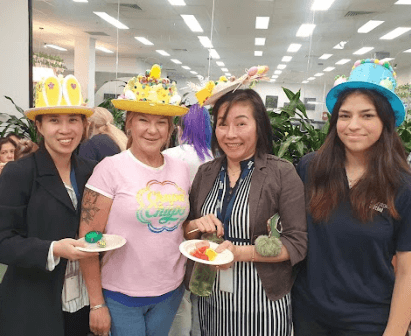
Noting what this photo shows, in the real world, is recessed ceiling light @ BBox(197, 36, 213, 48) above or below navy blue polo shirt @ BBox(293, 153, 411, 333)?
above

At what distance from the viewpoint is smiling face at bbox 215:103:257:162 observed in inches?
53.8

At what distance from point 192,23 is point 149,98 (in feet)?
20.5

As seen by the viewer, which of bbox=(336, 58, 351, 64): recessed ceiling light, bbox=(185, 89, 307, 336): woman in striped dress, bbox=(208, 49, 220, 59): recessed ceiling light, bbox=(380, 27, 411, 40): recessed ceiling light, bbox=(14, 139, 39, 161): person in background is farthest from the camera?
bbox=(208, 49, 220, 59): recessed ceiling light

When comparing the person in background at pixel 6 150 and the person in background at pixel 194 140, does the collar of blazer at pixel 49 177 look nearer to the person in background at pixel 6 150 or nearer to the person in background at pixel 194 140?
the person in background at pixel 194 140

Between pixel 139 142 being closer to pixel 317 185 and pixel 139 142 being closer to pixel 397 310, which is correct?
pixel 317 185

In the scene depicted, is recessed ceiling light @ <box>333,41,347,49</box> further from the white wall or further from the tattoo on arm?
the tattoo on arm

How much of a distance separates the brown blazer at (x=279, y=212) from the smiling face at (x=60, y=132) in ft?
2.46

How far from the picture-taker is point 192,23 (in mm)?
7035

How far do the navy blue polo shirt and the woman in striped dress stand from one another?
107 millimetres

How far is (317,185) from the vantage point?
135cm

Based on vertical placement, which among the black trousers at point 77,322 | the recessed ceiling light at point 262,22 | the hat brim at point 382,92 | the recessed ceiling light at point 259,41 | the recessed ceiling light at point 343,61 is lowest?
the black trousers at point 77,322

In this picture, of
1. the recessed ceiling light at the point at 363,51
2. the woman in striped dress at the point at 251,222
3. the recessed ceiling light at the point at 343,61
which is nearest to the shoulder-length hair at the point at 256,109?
the woman in striped dress at the point at 251,222

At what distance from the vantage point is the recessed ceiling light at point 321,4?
5.52 meters

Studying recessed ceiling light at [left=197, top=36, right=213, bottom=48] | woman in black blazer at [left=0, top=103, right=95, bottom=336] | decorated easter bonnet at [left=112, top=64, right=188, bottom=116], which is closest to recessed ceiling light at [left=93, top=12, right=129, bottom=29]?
recessed ceiling light at [left=197, top=36, right=213, bottom=48]
